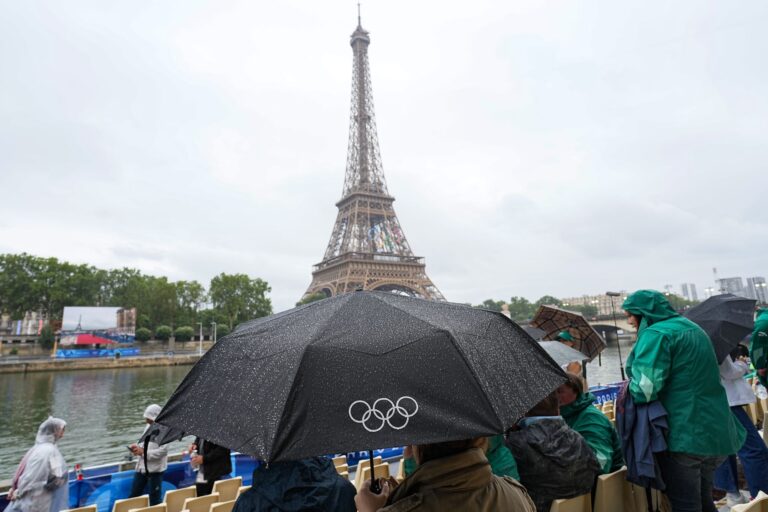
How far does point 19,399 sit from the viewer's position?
19.8 m

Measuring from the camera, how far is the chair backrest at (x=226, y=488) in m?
3.78

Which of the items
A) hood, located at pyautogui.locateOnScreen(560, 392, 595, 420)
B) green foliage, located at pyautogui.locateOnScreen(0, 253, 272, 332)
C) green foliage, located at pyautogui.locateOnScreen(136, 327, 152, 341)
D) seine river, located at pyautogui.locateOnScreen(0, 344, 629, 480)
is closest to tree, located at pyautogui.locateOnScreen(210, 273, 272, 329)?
green foliage, located at pyautogui.locateOnScreen(0, 253, 272, 332)

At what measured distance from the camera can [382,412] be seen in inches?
56.7

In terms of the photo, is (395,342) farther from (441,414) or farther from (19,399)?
(19,399)

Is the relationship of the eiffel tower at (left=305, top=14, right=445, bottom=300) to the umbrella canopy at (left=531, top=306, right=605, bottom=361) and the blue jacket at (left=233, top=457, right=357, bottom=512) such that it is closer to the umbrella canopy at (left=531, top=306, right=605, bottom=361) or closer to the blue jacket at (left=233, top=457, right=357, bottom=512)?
the umbrella canopy at (left=531, top=306, right=605, bottom=361)

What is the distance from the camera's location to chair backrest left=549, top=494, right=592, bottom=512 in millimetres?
2215

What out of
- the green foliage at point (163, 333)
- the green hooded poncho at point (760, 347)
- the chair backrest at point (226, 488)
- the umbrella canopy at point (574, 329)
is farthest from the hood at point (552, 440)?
the green foliage at point (163, 333)

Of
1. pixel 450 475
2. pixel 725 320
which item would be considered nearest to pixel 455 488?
pixel 450 475

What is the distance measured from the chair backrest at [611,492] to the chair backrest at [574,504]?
0.06 meters

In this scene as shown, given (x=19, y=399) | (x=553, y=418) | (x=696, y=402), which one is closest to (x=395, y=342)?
(x=553, y=418)

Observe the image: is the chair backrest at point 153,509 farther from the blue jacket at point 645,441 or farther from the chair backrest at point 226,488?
the blue jacket at point 645,441

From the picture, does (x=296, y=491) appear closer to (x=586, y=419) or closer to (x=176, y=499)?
(x=586, y=419)

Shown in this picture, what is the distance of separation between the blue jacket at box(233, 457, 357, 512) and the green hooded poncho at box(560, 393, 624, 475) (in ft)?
4.86

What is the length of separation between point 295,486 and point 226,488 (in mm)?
2592
